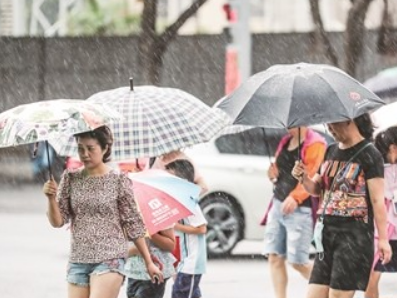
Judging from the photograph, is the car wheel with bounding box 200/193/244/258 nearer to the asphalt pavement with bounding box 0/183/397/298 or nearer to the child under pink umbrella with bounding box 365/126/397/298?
the asphalt pavement with bounding box 0/183/397/298

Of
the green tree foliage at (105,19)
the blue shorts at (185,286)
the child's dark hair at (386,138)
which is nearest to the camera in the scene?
the blue shorts at (185,286)

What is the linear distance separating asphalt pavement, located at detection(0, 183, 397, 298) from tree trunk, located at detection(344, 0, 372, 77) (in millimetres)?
7450

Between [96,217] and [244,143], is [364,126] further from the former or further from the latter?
[244,143]

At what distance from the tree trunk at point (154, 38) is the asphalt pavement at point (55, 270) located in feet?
22.4

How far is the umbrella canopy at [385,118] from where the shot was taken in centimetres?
926

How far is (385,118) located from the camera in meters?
9.38

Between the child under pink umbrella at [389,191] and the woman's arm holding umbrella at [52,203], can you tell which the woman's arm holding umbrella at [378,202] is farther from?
the woman's arm holding umbrella at [52,203]

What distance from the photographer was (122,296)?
11.6m

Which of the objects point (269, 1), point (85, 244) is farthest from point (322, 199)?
point (269, 1)

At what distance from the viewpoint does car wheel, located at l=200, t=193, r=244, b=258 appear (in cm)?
1405

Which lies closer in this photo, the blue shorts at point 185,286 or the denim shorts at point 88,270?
the denim shorts at point 88,270

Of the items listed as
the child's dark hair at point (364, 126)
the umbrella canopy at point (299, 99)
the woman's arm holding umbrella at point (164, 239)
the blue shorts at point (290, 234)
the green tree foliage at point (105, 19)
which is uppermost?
the umbrella canopy at point (299, 99)

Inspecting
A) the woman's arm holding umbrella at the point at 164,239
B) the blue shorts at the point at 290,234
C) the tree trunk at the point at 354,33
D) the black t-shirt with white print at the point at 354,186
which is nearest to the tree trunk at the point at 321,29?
the tree trunk at the point at 354,33

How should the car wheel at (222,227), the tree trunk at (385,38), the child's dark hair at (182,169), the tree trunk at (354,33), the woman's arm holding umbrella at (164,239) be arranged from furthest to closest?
the tree trunk at (385,38) < the tree trunk at (354,33) < the car wheel at (222,227) < the child's dark hair at (182,169) < the woman's arm holding umbrella at (164,239)
